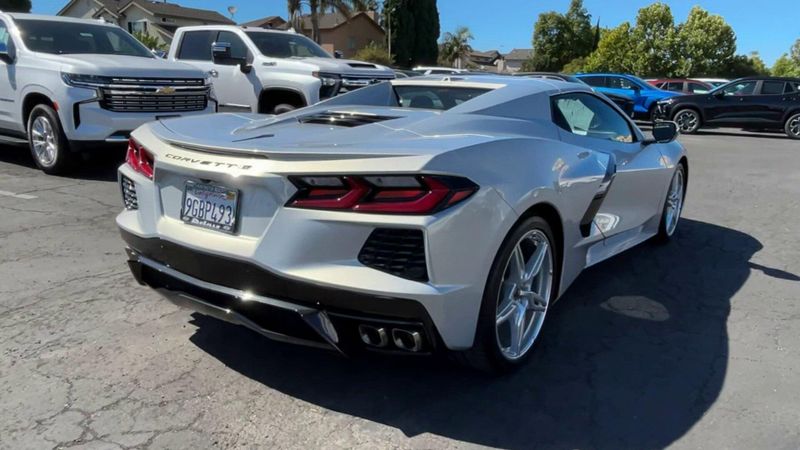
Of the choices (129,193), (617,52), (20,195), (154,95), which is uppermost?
(617,52)

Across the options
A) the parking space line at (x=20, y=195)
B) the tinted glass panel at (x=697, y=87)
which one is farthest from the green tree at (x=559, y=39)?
the parking space line at (x=20, y=195)

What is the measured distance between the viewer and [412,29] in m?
57.1

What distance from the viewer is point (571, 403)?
2.78 m

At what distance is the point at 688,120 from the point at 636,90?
225 centimetres

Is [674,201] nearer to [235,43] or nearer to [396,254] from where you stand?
[396,254]

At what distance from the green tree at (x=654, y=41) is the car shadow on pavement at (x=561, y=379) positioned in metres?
55.1

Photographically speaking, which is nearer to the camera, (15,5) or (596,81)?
(596,81)

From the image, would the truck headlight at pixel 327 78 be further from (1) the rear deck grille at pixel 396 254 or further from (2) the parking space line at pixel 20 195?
(1) the rear deck grille at pixel 396 254

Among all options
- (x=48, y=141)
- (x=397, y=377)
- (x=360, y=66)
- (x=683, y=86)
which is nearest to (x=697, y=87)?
(x=683, y=86)

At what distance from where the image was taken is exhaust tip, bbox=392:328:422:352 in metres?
2.40

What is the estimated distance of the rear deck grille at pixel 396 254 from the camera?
2332 millimetres

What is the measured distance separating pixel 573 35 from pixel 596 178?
74.9m

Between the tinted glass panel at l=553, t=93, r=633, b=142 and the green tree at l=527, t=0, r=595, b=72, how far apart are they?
2783 inches

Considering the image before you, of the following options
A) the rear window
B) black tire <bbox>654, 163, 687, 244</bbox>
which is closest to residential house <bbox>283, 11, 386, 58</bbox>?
black tire <bbox>654, 163, 687, 244</bbox>
